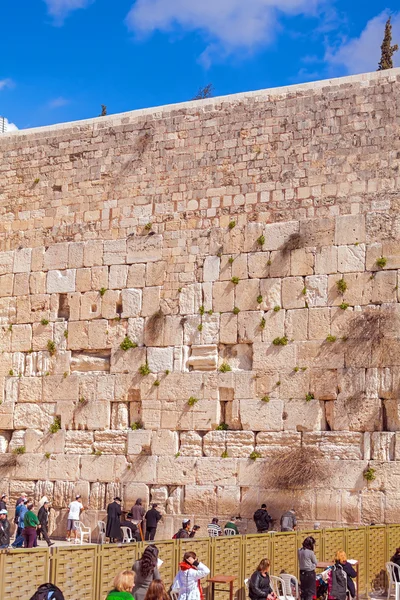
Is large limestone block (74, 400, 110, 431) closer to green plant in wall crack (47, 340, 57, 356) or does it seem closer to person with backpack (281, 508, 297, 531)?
green plant in wall crack (47, 340, 57, 356)

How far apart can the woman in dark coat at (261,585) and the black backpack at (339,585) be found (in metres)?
0.86

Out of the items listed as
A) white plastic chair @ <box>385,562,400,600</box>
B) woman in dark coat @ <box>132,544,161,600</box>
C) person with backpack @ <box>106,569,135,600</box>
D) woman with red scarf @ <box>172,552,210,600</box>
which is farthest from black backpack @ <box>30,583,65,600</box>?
white plastic chair @ <box>385,562,400,600</box>

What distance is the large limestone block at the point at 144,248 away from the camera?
14.7 m

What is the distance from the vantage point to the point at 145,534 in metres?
13.0

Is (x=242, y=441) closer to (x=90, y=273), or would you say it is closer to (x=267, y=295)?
(x=267, y=295)

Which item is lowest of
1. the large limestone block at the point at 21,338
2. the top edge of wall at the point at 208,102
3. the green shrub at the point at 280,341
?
the green shrub at the point at 280,341

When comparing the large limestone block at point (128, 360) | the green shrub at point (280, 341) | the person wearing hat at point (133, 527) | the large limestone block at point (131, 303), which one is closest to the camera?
the person wearing hat at point (133, 527)

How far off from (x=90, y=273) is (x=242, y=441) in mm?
4127

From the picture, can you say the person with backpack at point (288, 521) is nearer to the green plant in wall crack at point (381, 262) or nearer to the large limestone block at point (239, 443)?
the large limestone block at point (239, 443)

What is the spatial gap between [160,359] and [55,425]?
2.29 meters

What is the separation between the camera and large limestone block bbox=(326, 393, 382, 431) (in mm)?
12688

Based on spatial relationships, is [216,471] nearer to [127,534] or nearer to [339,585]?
[127,534]

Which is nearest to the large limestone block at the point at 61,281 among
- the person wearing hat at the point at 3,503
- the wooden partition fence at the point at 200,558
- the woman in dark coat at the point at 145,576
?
the person wearing hat at the point at 3,503

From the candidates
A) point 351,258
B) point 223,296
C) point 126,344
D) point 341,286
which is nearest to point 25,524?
point 126,344
